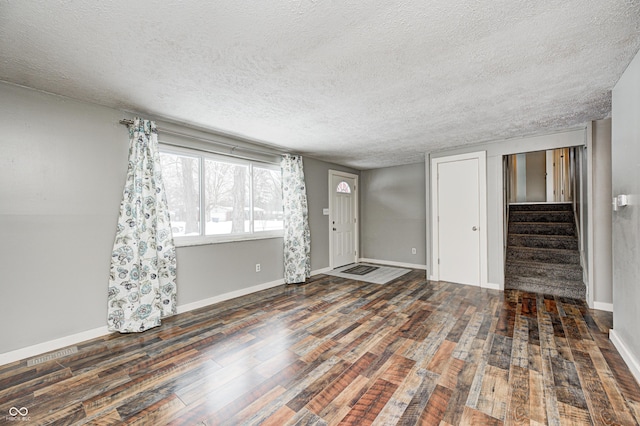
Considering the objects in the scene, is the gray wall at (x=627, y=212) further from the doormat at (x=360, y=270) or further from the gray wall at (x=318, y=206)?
the gray wall at (x=318, y=206)

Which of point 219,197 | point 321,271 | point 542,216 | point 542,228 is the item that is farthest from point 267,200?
point 542,216

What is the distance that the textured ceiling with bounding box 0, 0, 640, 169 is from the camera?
1.44 meters

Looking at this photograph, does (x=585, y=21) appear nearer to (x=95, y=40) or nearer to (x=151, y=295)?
(x=95, y=40)

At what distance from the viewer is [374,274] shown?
5.09 metres

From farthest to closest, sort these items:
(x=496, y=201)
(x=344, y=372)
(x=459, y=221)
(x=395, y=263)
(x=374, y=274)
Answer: (x=395, y=263)
(x=374, y=274)
(x=459, y=221)
(x=496, y=201)
(x=344, y=372)

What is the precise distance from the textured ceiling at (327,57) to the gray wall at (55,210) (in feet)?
0.89

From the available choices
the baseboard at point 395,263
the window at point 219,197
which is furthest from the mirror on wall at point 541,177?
the window at point 219,197

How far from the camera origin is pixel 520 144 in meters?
3.85

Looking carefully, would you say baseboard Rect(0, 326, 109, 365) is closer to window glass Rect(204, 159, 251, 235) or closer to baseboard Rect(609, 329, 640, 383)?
window glass Rect(204, 159, 251, 235)

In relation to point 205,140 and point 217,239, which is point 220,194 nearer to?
point 217,239

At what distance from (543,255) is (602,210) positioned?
1588 mm

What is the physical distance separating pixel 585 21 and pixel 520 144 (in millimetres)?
2713

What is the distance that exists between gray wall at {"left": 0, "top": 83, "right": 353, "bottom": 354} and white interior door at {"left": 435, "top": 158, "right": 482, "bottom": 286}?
15.0ft

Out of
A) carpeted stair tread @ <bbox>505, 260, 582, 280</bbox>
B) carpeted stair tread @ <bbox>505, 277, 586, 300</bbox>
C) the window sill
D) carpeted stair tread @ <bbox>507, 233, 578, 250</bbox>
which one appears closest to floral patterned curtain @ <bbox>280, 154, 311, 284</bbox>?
the window sill
